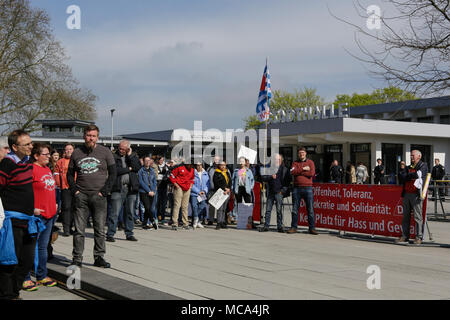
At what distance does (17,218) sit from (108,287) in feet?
4.34

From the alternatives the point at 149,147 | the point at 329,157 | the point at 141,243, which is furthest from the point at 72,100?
the point at 141,243

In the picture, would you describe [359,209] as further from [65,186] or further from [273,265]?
[65,186]

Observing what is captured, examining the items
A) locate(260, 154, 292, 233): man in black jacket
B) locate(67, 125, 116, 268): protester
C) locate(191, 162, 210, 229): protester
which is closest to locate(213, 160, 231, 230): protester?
locate(191, 162, 210, 229): protester

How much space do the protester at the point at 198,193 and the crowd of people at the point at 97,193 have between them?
27 mm

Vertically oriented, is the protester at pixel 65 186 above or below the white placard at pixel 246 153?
below

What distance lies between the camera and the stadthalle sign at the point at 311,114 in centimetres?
3409

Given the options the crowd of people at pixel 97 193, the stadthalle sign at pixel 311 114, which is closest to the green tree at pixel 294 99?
the stadthalle sign at pixel 311 114

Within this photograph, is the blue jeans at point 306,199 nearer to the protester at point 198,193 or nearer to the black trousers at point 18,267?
the protester at point 198,193

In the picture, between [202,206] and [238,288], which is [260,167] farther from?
[238,288]

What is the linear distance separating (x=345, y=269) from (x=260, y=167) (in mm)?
6432

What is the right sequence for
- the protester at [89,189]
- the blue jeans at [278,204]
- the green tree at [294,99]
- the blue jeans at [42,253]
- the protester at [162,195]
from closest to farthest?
1. the blue jeans at [42,253]
2. the protester at [89,189]
3. the blue jeans at [278,204]
4. the protester at [162,195]
5. the green tree at [294,99]

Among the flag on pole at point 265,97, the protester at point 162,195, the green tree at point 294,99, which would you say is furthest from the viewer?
the green tree at point 294,99

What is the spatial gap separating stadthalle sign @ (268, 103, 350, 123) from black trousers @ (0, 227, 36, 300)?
28856mm

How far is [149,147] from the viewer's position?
39.9 meters
